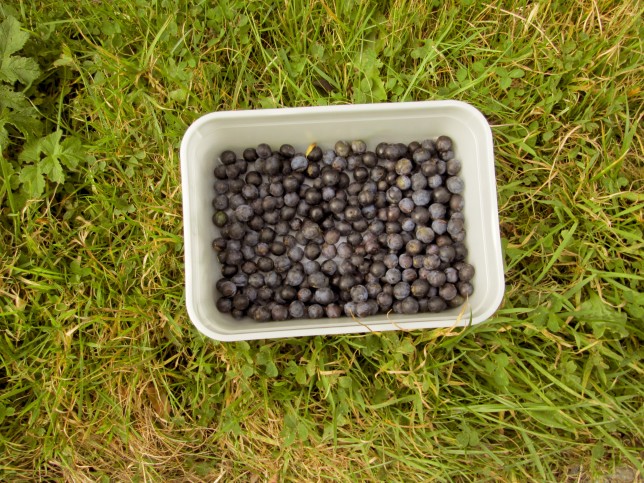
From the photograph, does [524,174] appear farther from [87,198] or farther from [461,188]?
[87,198]

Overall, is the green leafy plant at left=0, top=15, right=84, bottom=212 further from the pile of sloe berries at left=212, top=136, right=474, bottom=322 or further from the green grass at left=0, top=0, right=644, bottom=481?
the pile of sloe berries at left=212, top=136, right=474, bottom=322

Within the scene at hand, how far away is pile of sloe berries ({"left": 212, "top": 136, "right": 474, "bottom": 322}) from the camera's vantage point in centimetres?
205

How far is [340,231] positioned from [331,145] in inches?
14.3

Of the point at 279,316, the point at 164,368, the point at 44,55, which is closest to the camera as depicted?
the point at 279,316

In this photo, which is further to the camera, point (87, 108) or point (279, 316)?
point (87, 108)

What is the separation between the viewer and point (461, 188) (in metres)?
2.07

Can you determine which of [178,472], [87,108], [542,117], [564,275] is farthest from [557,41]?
[178,472]

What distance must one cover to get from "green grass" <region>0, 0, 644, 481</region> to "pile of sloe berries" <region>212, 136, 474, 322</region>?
19 centimetres

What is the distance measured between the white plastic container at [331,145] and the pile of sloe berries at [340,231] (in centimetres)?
4

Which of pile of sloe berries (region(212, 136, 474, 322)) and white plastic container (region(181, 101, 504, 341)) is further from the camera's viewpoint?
pile of sloe berries (region(212, 136, 474, 322))

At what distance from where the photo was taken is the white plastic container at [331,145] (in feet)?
6.06

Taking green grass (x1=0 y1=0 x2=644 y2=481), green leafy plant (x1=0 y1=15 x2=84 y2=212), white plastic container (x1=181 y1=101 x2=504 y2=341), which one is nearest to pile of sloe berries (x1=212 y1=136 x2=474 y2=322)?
white plastic container (x1=181 y1=101 x2=504 y2=341)

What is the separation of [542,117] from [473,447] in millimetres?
1454

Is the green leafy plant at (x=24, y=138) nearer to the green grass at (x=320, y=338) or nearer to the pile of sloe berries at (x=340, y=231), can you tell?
the green grass at (x=320, y=338)
